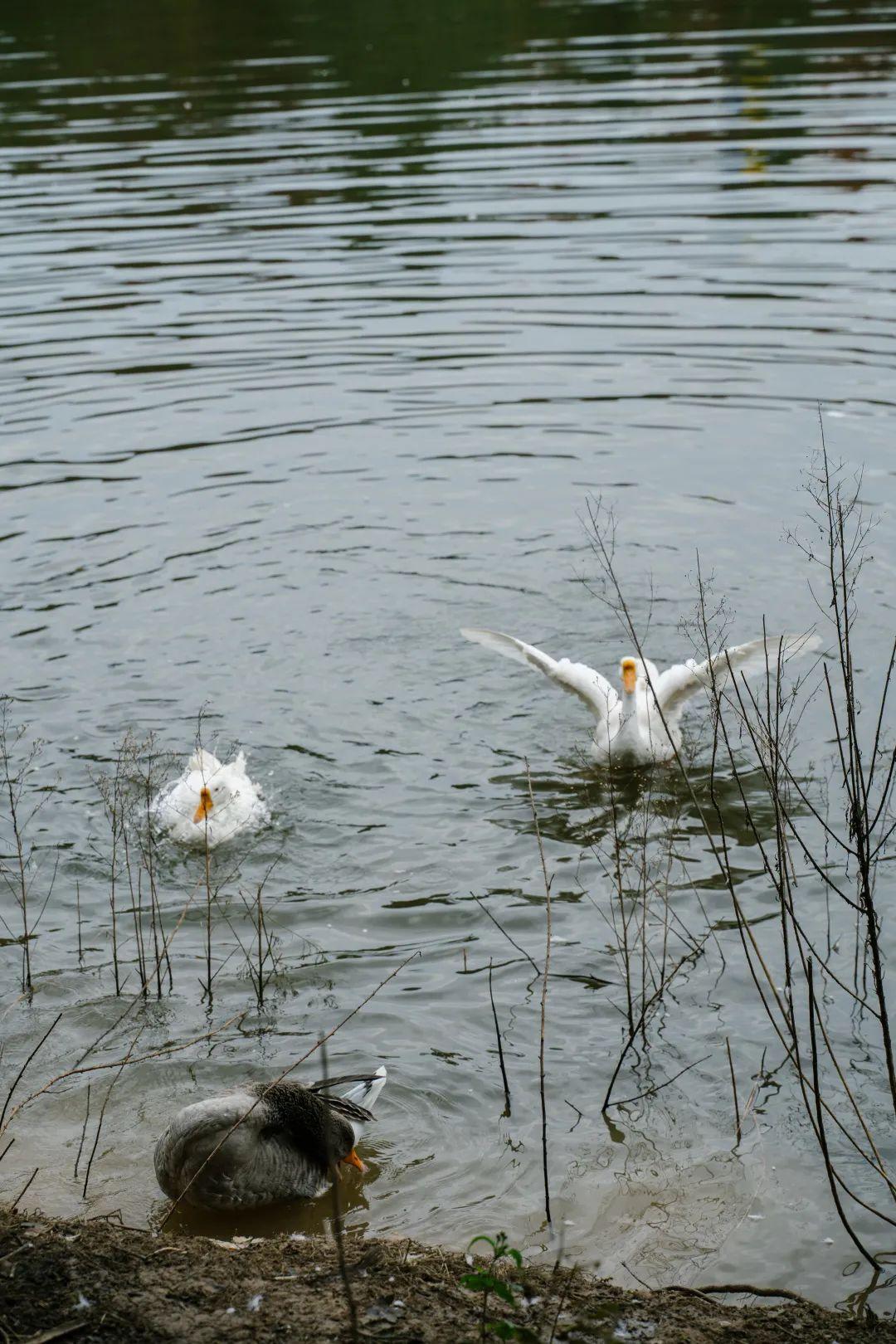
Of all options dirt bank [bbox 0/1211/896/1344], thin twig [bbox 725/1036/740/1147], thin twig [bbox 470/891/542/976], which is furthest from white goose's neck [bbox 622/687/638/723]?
dirt bank [bbox 0/1211/896/1344]

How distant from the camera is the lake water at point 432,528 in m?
6.57

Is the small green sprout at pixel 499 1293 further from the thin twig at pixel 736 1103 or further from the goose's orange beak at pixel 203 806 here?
the goose's orange beak at pixel 203 806

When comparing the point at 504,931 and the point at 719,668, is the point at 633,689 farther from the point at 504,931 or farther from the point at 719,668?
the point at 504,931

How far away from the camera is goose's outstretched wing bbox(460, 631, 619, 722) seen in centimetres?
996

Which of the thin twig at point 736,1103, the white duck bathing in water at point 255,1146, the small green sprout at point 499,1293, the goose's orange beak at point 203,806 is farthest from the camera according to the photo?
the goose's orange beak at point 203,806

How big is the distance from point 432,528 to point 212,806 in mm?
4792

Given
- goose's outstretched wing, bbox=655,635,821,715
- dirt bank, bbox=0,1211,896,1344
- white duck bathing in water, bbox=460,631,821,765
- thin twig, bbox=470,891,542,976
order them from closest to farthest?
dirt bank, bbox=0,1211,896,1344, thin twig, bbox=470,891,542,976, goose's outstretched wing, bbox=655,635,821,715, white duck bathing in water, bbox=460,631,821,765

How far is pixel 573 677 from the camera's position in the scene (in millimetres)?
9984

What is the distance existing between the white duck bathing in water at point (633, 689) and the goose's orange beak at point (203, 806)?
7.80ft

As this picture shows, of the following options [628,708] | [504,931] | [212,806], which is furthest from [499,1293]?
[628,708]

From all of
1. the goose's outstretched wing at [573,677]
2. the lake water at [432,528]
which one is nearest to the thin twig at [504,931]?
the lake water at [432,528]

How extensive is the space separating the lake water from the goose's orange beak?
0.34 metres

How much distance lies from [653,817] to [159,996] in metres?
3.30

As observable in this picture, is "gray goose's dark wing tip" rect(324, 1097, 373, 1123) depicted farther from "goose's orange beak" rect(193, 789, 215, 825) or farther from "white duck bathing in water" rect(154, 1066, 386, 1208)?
"goose's orange beak" rect(193, 789, 215, 825)
